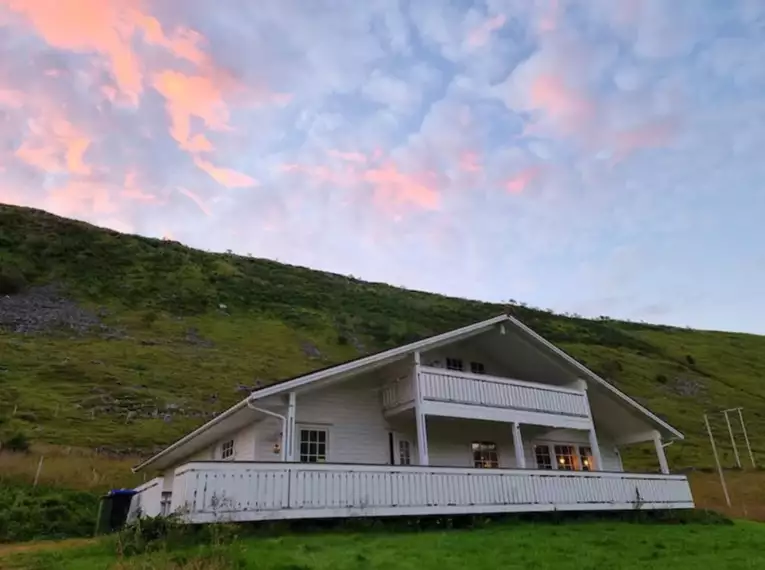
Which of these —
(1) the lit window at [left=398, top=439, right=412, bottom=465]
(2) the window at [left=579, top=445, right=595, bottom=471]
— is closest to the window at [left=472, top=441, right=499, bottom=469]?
(1) the lit window at [left=398, top=439, right=412, bottom=465]

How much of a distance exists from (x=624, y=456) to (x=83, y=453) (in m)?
30.4

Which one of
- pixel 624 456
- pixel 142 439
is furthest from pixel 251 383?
pixel 624 456

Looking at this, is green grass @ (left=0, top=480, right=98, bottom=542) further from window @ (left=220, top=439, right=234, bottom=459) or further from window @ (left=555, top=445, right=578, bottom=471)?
window @ (left=555, top=445, right=578, bottom=471)

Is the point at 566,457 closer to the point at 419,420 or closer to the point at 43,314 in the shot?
the point at 419,420

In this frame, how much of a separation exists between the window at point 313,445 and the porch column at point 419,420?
2.88 m

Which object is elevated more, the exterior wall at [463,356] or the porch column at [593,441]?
the exterior wall at [463,356]

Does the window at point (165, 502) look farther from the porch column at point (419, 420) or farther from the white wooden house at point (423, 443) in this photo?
the porch column at point (419, 420)

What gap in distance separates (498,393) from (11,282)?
44078 mm

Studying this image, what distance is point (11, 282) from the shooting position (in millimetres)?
48562

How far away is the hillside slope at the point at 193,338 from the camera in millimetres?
31938

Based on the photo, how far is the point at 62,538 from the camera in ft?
53.7

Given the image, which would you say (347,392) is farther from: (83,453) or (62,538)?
(83,453)

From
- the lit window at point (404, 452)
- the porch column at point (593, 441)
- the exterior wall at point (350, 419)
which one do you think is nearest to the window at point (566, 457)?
the porch column at point (593, 441)

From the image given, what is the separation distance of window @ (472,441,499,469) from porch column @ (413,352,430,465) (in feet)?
13.0
